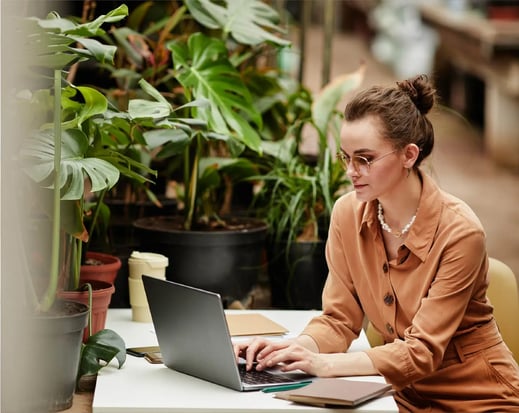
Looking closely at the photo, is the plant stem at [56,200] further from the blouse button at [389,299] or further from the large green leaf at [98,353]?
the blouse button at [389,299]

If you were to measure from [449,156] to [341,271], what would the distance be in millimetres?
7908

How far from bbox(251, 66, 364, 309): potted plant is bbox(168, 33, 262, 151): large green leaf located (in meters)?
0.24

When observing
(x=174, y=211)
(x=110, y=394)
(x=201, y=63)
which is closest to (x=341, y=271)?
(x=110, y=394)

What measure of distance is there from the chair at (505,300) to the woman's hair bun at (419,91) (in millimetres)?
522

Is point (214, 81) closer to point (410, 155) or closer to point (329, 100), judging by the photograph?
point (329, 100)

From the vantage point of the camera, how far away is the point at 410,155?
2395 millimetres

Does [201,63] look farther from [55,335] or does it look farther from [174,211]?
[55,335]

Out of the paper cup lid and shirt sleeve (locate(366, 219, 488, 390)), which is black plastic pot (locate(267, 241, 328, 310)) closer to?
the paper cup lid

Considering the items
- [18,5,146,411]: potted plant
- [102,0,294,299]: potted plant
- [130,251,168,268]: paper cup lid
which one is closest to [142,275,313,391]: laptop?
[18,5,146,411]: potted plant

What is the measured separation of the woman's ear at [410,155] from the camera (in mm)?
2385

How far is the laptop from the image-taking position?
82.5 inches

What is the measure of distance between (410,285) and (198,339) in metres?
0.53

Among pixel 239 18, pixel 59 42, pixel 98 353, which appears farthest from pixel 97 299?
pixel 239 18

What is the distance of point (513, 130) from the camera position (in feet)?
32.7
